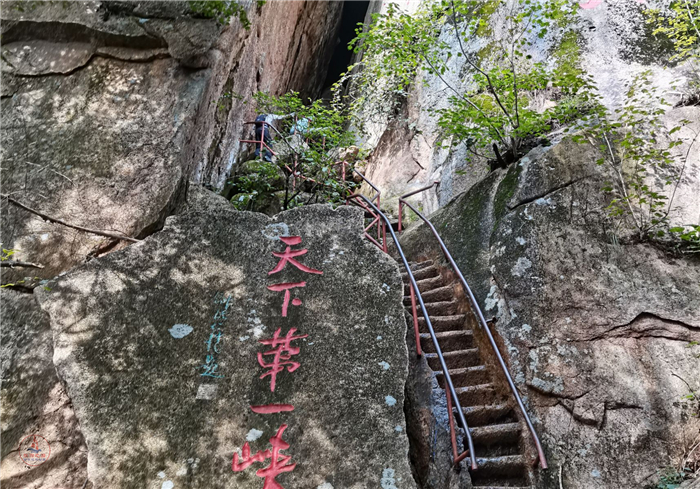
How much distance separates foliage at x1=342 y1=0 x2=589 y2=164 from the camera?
5.40 m

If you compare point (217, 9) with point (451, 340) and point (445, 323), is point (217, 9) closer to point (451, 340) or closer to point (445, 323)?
point (445, 323)

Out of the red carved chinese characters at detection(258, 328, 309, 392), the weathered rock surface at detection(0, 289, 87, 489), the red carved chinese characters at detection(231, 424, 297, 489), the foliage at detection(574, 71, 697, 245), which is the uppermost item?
the foliage at detection(574, 71, 697, 245)

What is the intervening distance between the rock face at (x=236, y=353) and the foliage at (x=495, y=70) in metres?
2.73

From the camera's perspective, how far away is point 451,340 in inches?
173

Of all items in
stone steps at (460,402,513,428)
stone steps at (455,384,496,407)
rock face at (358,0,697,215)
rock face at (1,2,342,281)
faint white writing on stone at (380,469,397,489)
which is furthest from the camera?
rock face at (358,0,697,215)

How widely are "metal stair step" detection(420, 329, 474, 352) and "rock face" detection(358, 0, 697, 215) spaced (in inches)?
95.2

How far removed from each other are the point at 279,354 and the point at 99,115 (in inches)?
122

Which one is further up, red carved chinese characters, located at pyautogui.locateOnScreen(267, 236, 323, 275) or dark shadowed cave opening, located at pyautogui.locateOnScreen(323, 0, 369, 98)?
dark shadowed cave opening, located at pyautogui.locateOnScreen(323, 0, 369, 98)

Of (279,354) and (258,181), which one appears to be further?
(258,181)

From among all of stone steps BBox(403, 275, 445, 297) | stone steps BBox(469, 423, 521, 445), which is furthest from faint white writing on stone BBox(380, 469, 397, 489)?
stone steps BBox(403, 275, 445, 297)

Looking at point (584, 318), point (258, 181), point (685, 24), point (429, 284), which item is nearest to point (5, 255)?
point (258, 181)

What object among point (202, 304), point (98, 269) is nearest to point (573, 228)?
point (202, 304)

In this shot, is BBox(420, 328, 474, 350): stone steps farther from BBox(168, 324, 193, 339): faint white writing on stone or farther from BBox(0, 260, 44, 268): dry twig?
BBox(0, 260, 44, 268): dry twig

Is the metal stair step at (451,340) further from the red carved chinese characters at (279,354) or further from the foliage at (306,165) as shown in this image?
the foliage at (306,165)
